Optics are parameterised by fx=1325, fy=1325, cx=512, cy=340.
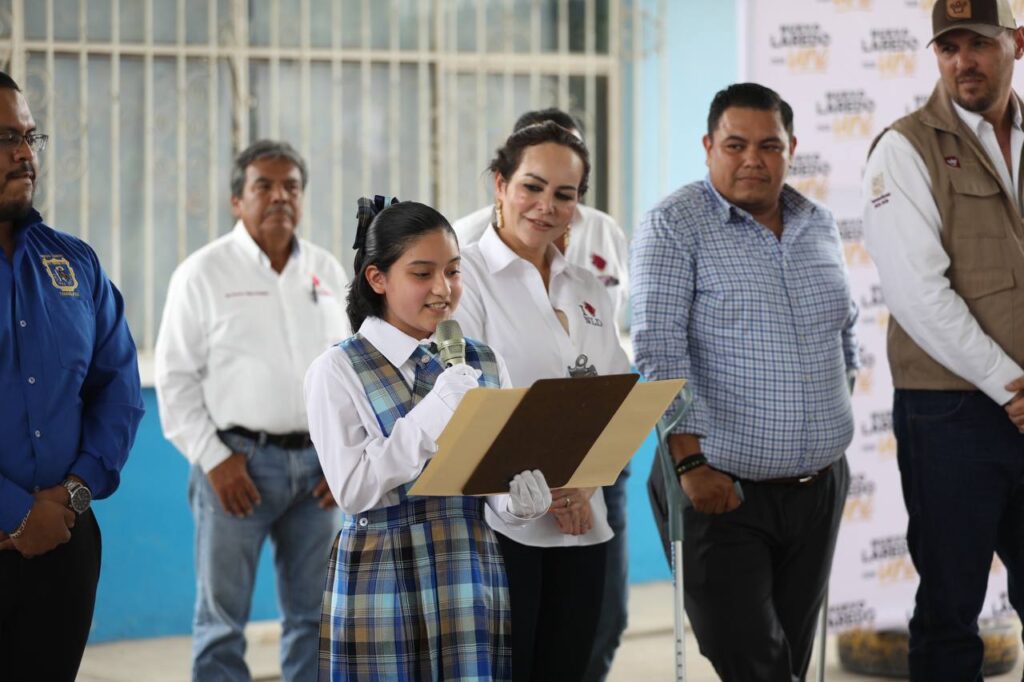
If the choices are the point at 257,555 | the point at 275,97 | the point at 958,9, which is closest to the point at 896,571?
the point at 958,9

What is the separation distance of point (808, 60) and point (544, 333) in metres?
1.54

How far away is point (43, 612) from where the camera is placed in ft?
7.96

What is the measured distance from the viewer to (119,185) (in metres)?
4.84

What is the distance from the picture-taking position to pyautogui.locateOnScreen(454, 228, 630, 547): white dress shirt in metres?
2.72

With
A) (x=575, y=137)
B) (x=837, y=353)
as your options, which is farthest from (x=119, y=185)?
(x=837, y=353)

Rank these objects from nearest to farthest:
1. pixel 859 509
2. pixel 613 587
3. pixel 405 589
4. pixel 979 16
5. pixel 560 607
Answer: pixel 405 589 → pixel 560 607 → pixel 979 16 → pixel 613 587 → pixel 859 509

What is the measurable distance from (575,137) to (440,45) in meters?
2.42

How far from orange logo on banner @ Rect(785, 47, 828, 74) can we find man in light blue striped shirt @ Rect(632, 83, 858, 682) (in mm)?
854

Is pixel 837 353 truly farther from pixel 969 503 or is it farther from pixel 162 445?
pixel 162 445

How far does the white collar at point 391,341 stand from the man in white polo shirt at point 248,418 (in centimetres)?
147

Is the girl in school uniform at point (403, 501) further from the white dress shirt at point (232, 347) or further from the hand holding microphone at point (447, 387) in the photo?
the white dress shirt at point (232, 347)

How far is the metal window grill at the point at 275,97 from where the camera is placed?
476 centimetres

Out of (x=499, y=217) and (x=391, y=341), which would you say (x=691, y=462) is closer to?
(x=499, y=217)

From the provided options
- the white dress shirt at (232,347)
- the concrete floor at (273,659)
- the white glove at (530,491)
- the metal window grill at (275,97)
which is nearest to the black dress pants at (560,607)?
the white glove at (530,491)
